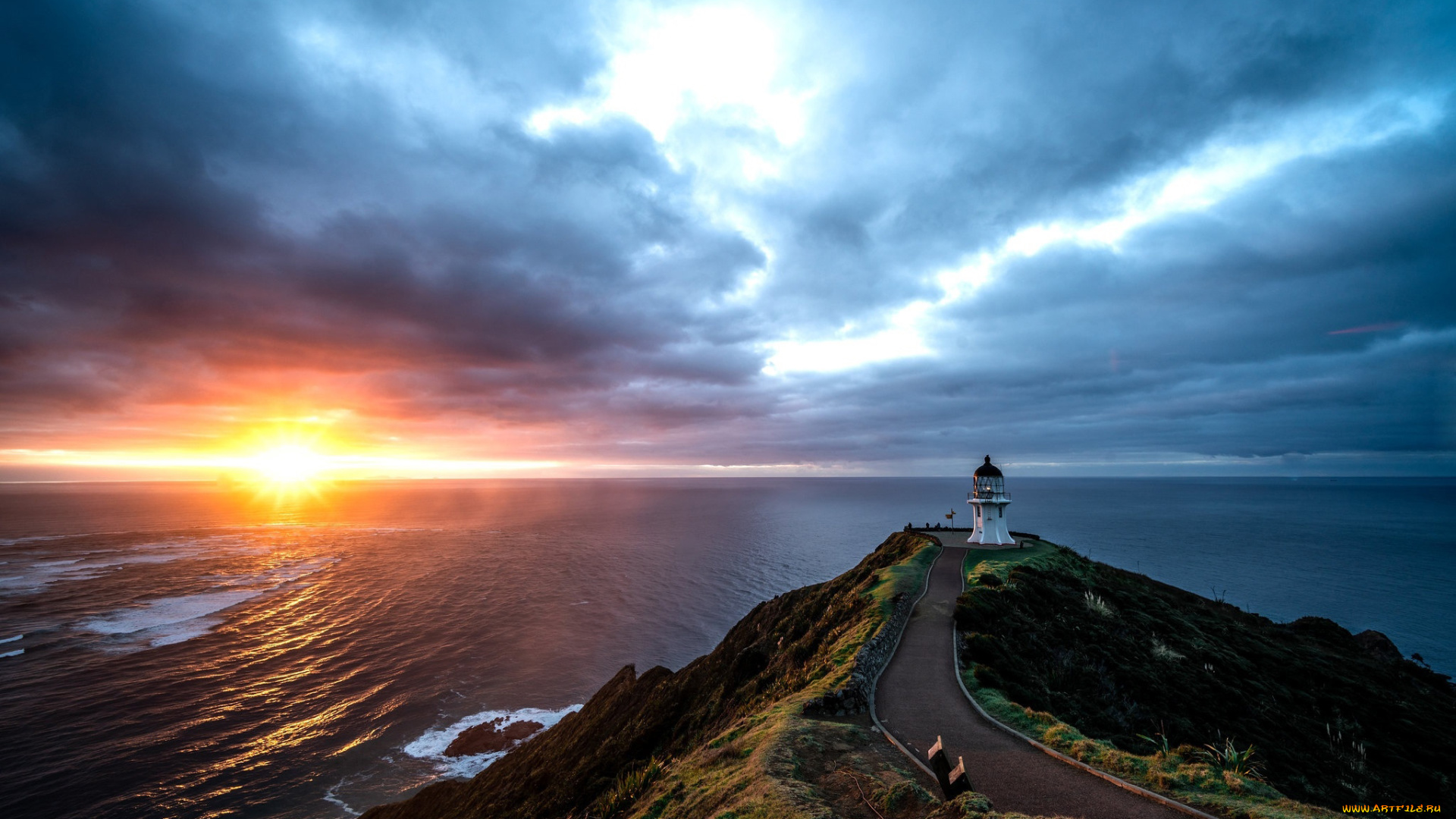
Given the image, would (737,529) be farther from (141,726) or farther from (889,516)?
(141,726)

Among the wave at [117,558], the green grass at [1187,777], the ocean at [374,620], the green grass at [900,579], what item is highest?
the green grass at [1187,777]

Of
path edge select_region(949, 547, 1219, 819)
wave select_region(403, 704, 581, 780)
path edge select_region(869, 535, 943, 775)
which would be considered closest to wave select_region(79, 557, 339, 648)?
wave select_region(403, 704, 581, 780)

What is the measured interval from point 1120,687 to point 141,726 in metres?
57.0

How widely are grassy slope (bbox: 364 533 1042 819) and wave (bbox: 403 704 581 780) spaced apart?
12.6 feet

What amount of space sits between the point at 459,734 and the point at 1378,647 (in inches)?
2784

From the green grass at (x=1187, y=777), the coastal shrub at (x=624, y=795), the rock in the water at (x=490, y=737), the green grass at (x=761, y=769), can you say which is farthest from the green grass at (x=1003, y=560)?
the rock in the water at (x=490, y=737)

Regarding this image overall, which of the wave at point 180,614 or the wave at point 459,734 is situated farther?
the wave at point 180,614

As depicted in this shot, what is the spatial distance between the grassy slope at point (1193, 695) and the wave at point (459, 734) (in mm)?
28365

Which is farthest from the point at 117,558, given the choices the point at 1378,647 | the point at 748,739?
the point at 1378,647

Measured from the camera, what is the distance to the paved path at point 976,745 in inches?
416

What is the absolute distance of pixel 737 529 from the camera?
118625 millimetres

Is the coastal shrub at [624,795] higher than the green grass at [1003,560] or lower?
lower

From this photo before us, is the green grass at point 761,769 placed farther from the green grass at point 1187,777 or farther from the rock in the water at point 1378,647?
the rock in the water at point 1378,647

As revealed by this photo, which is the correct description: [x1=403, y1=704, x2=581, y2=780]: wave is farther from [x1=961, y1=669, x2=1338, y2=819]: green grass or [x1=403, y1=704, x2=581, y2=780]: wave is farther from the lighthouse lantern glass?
the lighthouse lantern glass
